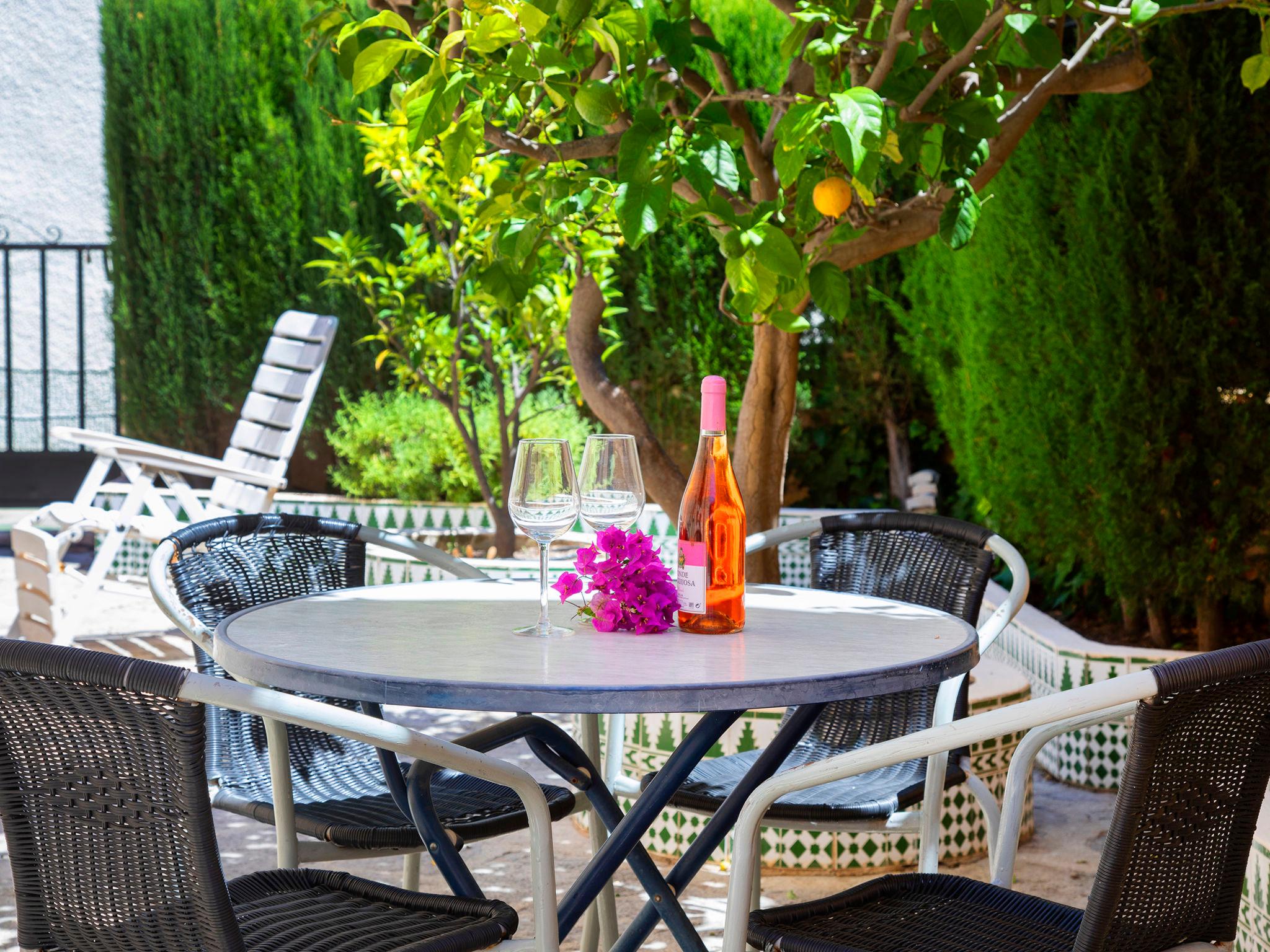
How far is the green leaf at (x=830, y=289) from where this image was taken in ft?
7.64

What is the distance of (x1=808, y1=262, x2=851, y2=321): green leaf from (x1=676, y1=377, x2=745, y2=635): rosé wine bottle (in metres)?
0.63

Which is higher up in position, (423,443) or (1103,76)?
(1103,76)

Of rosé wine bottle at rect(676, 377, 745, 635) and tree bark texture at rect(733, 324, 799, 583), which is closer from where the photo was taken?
rosé wine bottle at rect(676, 377, 745, 635)

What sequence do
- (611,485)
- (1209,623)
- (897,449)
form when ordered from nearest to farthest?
1. (611,485)
2. (1209,623)
3. (897,449)

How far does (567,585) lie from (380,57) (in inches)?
33.8

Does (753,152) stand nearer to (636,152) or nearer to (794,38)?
(794,38)

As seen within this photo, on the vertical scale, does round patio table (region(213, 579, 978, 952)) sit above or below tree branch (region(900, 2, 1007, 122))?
below

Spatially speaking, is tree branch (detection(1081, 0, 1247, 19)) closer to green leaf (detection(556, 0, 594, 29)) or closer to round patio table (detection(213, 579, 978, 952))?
green leaf (detection(556, 0, 594, 29))

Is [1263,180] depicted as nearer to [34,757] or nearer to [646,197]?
[646,197]

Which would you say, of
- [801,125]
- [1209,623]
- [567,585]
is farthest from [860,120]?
[1209,623]

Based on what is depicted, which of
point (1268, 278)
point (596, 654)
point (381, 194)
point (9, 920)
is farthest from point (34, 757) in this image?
point (381, 194)

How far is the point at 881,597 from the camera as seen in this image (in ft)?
8.08

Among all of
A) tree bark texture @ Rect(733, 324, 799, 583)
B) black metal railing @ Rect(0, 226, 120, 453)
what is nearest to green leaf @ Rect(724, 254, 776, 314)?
tree bark texture @ Rect(733, 324, 799, 583)

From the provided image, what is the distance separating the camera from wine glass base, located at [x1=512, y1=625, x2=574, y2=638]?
1.79 m
